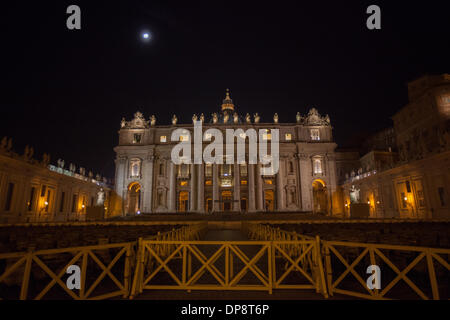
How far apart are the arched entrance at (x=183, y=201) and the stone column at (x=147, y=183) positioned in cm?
683

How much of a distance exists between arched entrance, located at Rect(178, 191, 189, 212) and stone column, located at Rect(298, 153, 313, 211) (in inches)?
1063

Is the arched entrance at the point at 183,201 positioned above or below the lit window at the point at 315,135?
below

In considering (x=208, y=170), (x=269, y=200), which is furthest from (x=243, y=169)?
(x=269, y=200)

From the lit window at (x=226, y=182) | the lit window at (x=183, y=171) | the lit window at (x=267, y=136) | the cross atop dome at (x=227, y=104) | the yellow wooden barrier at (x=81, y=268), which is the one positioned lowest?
the yellow wooden barrier at (x=81, y=268)

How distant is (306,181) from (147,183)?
36820mm

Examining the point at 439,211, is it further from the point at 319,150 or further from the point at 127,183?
the point at 127,183

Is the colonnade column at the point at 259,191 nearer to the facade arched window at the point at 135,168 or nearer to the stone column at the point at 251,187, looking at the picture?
the stone column at the point at 251,187

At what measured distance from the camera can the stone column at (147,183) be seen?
5616cm

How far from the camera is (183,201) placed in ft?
200

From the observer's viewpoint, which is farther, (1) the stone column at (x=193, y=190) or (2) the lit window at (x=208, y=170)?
(2) the lit window at (x=208, y=170)

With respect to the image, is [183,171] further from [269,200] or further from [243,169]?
[269,200]

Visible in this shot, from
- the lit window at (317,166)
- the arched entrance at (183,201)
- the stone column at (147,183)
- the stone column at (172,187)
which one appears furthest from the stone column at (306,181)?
the stone column at (147,183)
